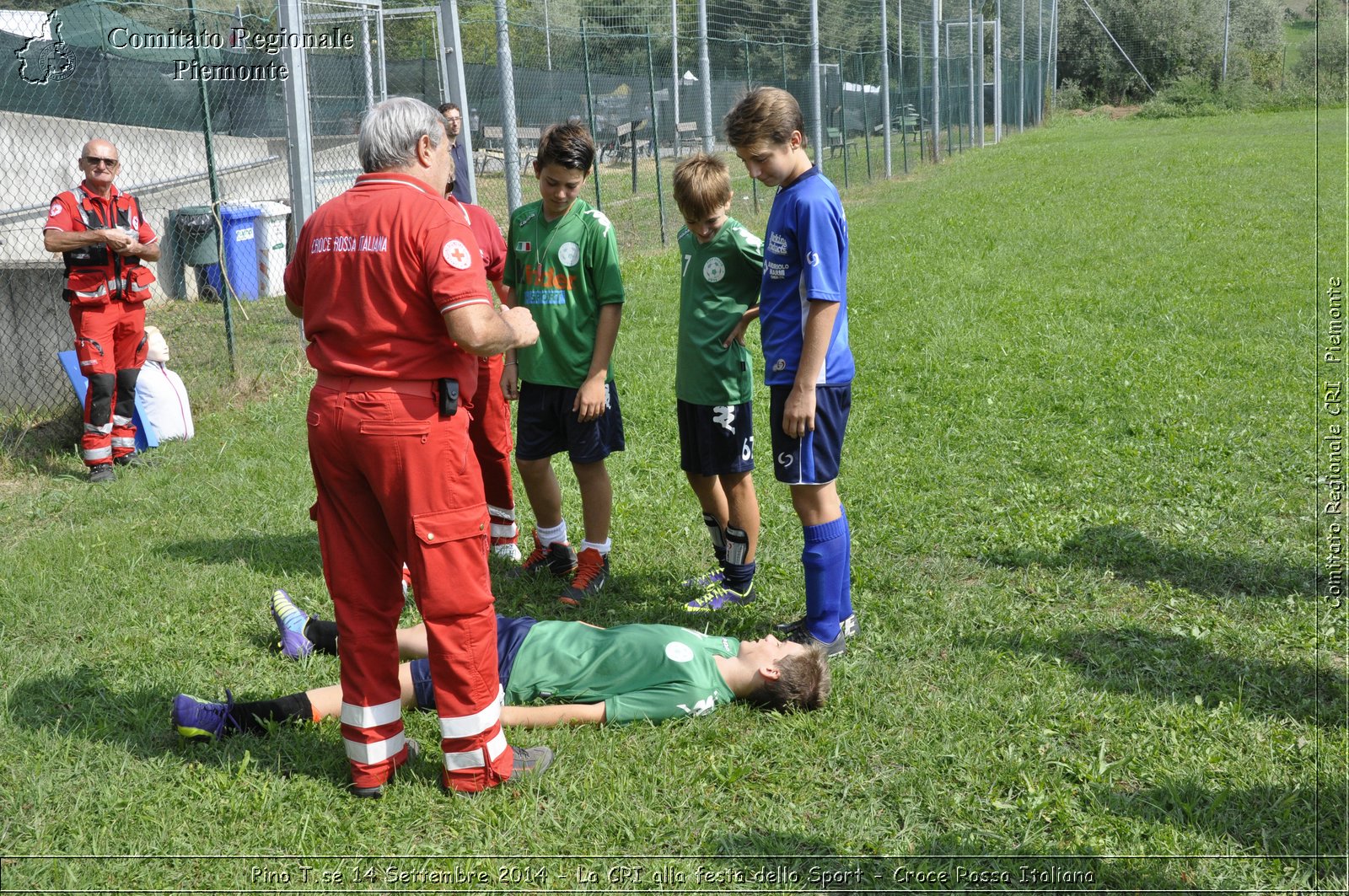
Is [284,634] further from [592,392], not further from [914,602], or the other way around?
[914,602]

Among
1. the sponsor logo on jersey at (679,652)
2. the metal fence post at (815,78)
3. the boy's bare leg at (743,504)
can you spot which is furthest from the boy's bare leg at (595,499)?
the metal fence post at (815,78)

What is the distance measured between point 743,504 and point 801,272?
3.80ft

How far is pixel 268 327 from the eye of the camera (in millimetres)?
10328

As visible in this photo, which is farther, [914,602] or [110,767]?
[914,602]

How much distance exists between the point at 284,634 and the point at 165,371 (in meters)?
3.98

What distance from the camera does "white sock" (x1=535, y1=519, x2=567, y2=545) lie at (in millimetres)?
5016

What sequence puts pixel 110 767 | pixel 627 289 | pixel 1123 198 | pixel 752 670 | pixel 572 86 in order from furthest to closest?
pixel 1123 198, pixel 572 86, pixel 627 289, pixel 752 670, pixel 110 767

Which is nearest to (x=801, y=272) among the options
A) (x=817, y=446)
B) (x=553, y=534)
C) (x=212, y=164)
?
(x=817, y=446)

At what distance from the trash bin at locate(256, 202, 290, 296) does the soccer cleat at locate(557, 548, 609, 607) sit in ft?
29.3

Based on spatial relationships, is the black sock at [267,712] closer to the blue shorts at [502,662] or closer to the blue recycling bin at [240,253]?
the blue shorts at [502,662]

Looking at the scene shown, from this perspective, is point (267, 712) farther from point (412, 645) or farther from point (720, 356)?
point (720, 356)

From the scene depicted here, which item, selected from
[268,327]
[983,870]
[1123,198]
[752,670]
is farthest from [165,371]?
[1123,198]

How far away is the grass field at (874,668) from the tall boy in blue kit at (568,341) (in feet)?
1.40

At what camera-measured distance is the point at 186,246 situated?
448 inches
